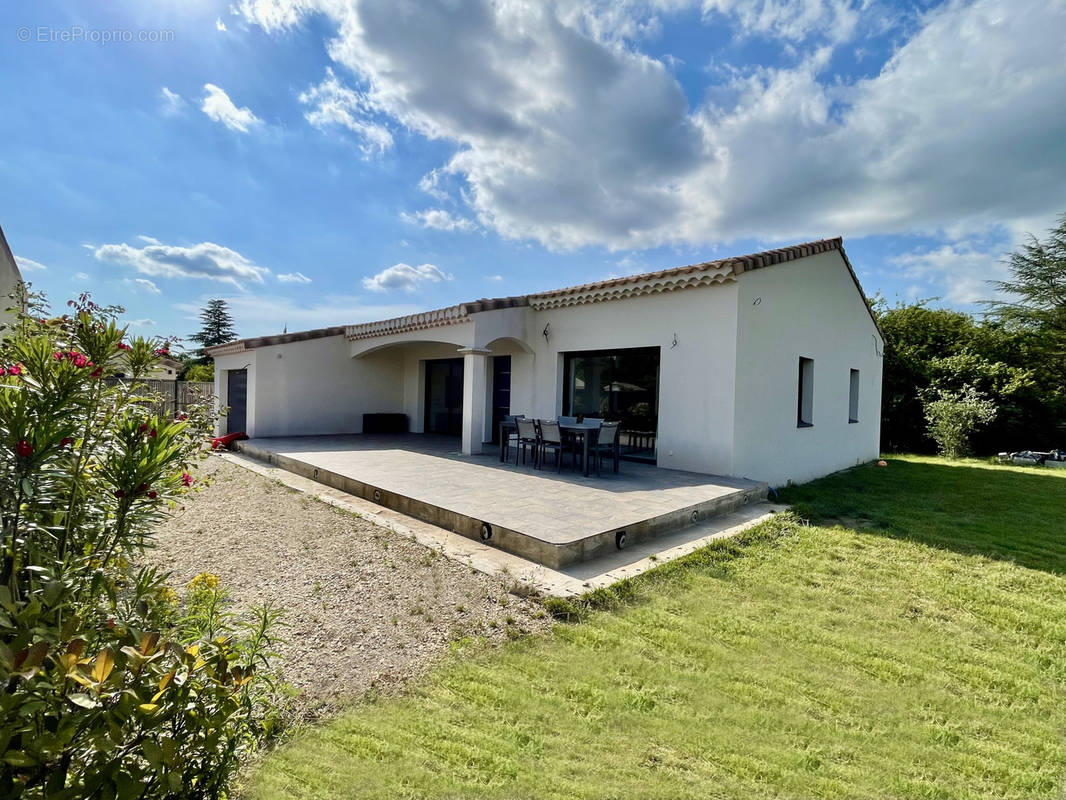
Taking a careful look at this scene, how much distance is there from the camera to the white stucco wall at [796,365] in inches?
364

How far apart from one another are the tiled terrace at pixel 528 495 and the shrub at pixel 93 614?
10.9ft

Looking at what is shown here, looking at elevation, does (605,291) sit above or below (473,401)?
above

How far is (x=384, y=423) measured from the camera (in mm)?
16766

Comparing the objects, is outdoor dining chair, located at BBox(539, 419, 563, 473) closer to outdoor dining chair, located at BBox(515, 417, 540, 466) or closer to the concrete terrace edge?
outdoor dining chair, located at BBox(515, 417, 540, 466)

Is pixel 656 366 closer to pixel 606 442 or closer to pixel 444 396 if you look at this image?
pixel 606 442

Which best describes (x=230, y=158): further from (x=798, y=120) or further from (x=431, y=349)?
(x=798, y=120)

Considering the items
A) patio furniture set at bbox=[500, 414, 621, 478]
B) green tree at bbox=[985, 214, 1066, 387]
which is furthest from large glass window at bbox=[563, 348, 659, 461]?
green tree at bbox=[985, 214, 1066, 387]

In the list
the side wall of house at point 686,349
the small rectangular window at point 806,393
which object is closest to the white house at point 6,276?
the side wall of house at point 686,349

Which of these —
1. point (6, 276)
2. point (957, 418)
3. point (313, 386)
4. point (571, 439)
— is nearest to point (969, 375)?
point (957, 418)

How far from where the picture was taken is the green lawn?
245 cm

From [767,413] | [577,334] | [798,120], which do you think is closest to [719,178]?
[798,120]

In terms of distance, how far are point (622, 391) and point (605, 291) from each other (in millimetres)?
2272

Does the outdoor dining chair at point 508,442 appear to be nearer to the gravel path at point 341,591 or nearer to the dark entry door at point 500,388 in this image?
the dark entry door at point 500,388

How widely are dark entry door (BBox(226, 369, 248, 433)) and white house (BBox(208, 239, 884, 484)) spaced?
0.08 metres
